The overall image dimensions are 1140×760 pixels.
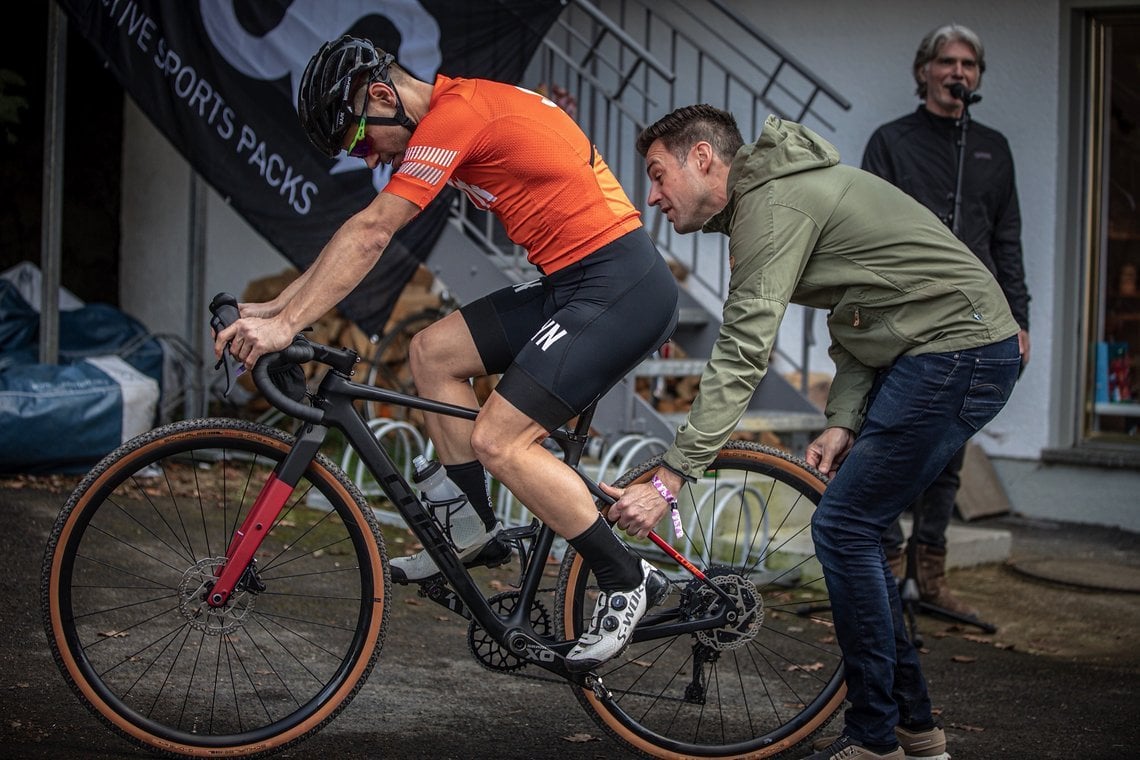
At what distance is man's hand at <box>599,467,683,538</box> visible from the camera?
3701mm

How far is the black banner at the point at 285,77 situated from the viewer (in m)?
7.28

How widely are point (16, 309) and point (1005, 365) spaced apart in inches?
252

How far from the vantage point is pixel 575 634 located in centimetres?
402

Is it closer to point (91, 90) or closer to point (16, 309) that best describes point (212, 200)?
point (91, 90)

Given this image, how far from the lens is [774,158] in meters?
3.65

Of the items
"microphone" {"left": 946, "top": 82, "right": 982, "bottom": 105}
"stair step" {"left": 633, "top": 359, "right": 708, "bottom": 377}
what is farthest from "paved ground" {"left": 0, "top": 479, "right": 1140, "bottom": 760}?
"microphone" {"left": 946, "top": 82, "right": 982, "bottom": 105}

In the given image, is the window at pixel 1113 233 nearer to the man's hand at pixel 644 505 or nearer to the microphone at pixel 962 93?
the microphone at pixel 962 93

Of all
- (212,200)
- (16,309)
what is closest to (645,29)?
(212,200)

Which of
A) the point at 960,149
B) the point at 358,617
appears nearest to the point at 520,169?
the point at 358,617

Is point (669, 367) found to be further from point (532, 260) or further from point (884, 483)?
point (884, 483)

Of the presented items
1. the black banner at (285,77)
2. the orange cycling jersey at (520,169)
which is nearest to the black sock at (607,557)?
A: the orange cycling jersey at (520,169)

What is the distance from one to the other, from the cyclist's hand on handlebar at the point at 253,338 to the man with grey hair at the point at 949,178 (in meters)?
3.07

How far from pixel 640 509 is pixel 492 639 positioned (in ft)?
2.01

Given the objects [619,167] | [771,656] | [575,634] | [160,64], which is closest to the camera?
[575,634]
